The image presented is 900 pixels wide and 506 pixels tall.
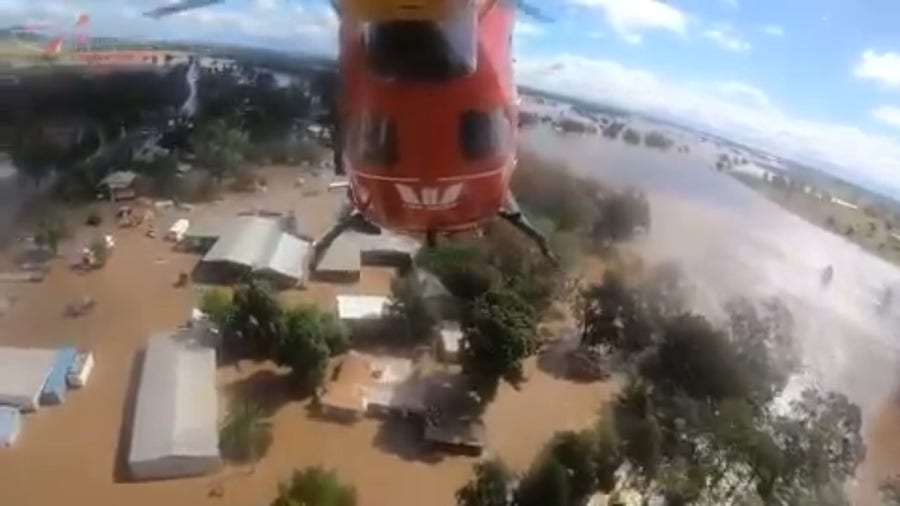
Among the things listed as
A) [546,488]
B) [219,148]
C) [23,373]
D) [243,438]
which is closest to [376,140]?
[546,488]

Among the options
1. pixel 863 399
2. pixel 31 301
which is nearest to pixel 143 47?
pixel 31 301

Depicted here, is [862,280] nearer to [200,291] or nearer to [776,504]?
[776,504]

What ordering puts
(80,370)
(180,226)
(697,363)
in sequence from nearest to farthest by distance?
(697,363) → (80,370) → (180,226)

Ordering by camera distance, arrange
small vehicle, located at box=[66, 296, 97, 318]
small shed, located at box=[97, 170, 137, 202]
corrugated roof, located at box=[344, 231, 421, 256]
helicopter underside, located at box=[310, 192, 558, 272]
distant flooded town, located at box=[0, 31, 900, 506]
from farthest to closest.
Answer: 1. small shed, located at box=[97, 170, 137, 202]
2. corrugated roof, located at box=[344, 231, 421, 256]
3. small vehicle, located at box=[66, 296, 97, 318]
4. distant flooded town, located at box=[0, 31, 900, 506]
5. helicopter underside, located at box=[310, 192, 558, 272]

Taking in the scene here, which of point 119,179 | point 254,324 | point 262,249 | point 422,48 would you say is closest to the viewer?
point 422,48

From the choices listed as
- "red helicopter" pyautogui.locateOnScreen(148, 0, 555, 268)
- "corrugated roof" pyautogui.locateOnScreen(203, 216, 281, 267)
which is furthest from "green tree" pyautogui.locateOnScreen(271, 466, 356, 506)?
"red helicopter" pyautogui.locateOnScreen(148, 0, 555, 268)

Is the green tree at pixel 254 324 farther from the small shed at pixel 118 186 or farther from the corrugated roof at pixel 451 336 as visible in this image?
the small shed at pixel 118 186

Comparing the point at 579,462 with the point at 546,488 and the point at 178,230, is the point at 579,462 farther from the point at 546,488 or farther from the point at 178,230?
the point at 178,230

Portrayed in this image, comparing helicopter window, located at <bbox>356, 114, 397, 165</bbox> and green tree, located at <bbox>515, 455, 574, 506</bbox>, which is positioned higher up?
helicopter window, located at <bbox>356, 114, 397, 165</bbox>

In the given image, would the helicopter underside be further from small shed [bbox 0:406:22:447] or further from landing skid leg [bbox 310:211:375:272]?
small shed [bbox 0:406:22:447]
